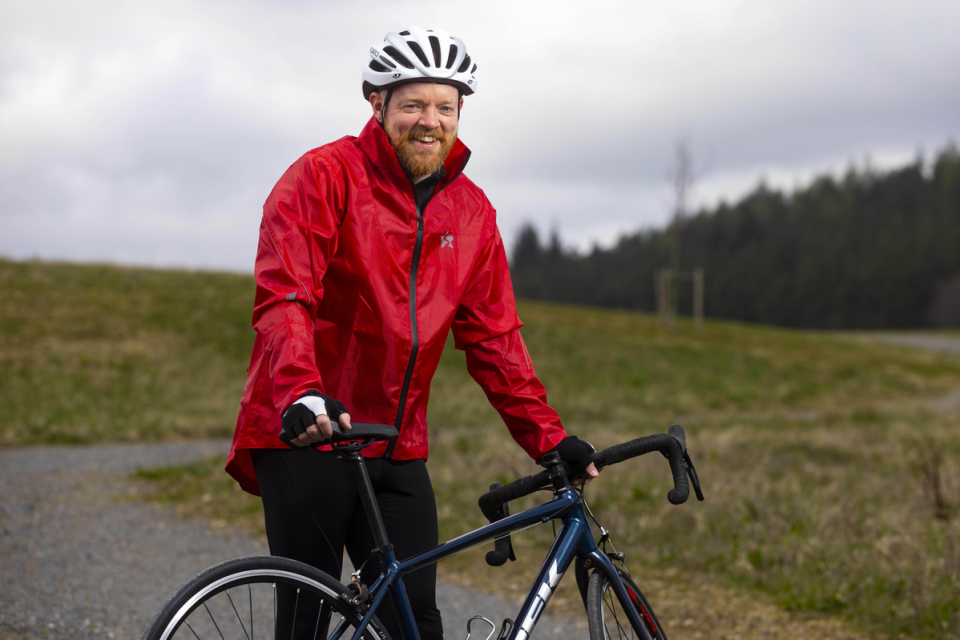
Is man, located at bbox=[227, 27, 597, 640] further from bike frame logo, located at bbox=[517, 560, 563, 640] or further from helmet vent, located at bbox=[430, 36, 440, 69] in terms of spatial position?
bike frame logo, located at bbox=[517, 560, 563, 640]

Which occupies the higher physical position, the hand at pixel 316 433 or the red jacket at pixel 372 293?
the red jacket at pixel 372 293

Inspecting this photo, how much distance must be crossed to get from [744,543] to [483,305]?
3626 mm

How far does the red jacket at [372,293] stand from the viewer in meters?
2.10

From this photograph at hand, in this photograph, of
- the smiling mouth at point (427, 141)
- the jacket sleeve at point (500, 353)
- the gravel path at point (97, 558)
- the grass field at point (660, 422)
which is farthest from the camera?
the grass field at point (660, 422)

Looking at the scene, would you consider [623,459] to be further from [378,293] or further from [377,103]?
[377,103]

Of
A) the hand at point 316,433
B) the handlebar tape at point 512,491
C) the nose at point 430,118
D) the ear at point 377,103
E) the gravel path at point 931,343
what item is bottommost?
the gravel path at point 931,343

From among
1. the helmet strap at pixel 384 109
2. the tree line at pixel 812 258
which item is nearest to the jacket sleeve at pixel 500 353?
the helmet strap at pixel 384 109

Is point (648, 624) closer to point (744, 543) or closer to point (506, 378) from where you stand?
point (506, 378)

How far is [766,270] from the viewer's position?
8775 cm

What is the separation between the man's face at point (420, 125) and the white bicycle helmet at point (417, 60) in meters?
0.03

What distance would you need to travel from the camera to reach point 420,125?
229cm

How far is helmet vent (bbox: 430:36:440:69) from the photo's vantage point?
228cm

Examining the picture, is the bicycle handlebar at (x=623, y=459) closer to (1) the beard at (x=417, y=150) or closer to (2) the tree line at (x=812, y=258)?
(1) the beard at (x=417, y=150)

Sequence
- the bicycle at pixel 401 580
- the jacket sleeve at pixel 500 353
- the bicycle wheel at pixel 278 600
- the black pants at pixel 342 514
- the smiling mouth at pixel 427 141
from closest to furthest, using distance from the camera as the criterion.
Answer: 1. the bicycle wheel at pixel 278 600
2. the bicycle at pixel 401 580
3. the black pants at pixel 342 514
4. the smiling mouth at pixel 427 141
5. the jacket sleeve at pixel 500 353
